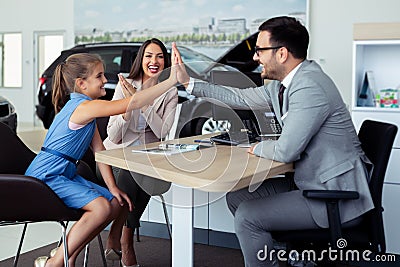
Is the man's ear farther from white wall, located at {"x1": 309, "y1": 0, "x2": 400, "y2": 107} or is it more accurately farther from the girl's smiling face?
white wall, located at {"x1": 309, "y1": 0, "x2": 400, "y2": 107}

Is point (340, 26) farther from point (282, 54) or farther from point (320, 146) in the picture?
point (320, 146)

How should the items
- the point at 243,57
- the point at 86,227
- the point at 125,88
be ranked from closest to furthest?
the point at 86,227 → the point at 125,88 → the point at 243,57

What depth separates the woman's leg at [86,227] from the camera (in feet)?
7.82

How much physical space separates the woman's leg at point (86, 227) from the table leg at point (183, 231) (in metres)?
0.39

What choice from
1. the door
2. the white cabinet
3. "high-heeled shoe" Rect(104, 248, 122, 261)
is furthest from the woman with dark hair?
the door

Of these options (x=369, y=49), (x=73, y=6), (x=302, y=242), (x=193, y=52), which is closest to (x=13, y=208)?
(x=302, y=242)

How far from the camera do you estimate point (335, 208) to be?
217 centimetres

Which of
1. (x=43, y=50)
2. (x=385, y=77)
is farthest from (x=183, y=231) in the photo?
(x=43, y=50)

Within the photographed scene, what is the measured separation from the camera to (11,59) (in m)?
11.8

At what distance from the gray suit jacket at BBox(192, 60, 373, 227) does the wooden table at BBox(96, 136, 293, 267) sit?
0.25ft

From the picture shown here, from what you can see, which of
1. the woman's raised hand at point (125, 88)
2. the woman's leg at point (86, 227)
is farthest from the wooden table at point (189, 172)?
the woman's raised hand at point (125, 88)

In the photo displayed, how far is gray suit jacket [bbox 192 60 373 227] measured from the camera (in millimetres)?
2201

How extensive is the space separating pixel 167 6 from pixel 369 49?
586cm

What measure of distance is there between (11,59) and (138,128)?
9454 millimetres
